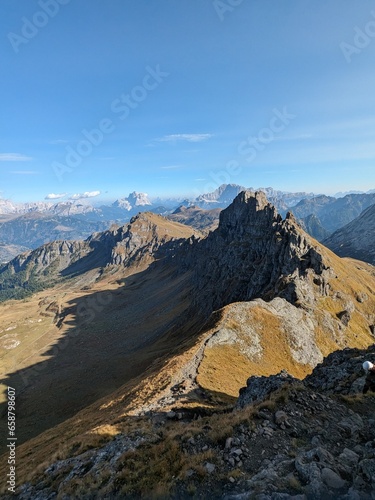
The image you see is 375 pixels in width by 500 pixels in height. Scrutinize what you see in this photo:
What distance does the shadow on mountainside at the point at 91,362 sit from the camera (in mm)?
85562

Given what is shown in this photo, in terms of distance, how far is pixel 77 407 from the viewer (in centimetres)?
8106

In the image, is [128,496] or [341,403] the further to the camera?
[341,403]

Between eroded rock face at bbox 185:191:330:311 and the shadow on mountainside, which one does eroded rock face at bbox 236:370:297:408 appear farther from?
eroded rock face at bbox 185:191:330:311

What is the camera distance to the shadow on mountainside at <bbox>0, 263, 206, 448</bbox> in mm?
85562

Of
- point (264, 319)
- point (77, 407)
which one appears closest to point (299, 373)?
point (264, 319)

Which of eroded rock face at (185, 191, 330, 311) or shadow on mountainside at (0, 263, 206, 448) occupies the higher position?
eroded rock face at (185, 191, 330, 311)

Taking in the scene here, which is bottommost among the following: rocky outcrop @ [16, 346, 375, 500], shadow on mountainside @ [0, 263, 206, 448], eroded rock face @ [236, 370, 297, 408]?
shadow on mountainside @ [0, 263, 206, 448]

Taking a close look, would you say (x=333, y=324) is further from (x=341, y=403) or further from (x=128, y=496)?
(x=128, y=496)

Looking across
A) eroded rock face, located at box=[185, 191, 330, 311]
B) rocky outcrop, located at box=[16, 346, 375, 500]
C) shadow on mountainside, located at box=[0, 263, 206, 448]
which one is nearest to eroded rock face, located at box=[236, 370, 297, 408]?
rocky outcrop, located at box=[16, 346, 375, 500]

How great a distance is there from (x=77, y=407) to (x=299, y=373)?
6097 cm

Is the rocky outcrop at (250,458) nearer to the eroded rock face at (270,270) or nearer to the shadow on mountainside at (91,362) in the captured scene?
the shadow on mountainside at (91,362)

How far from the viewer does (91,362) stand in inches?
5032

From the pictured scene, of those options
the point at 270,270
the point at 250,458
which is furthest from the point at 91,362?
the point at 250,458

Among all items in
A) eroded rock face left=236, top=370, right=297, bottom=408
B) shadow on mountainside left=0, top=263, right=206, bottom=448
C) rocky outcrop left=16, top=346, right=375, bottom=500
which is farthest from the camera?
shadow on mountainside left=0, top=263, right=206, bottom=448
